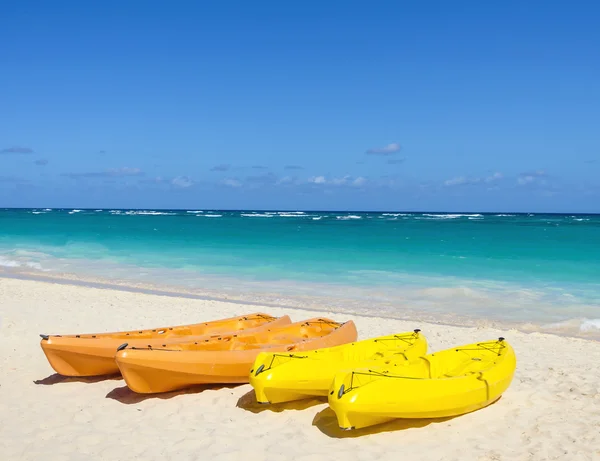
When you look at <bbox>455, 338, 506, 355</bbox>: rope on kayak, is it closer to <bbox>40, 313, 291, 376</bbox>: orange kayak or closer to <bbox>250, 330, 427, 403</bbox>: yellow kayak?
<bbox>250, 330, 427, 403</bbox>: yellow kayak

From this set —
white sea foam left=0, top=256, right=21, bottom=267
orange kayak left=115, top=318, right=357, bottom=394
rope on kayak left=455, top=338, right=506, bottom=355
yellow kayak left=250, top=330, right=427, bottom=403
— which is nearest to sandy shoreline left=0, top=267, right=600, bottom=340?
white sea foam left=0, top=256, right=21, bottom=267

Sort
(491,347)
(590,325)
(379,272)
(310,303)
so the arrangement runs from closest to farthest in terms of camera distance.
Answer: (491,347), (590,325), (310,303), (379,272)

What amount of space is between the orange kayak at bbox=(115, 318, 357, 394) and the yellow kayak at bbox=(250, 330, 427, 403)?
1.65 ft

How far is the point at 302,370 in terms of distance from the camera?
5691 millimetres

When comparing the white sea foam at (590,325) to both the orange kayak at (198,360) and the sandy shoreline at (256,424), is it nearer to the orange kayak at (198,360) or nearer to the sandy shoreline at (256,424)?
the sandy shoreline at (256,424)

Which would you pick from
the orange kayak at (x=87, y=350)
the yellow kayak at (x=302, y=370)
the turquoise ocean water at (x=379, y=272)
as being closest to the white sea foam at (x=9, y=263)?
the turquoise ocean water at (x=379, y=272)

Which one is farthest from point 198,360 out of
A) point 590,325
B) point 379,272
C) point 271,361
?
point 379,272

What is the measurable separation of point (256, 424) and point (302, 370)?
69 centimetres

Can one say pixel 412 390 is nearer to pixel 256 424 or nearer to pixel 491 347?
pixel 256 424

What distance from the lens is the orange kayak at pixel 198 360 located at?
582 cm

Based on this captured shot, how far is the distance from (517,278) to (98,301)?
457 inches

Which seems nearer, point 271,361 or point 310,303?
point 271,361

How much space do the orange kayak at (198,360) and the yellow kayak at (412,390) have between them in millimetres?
1396

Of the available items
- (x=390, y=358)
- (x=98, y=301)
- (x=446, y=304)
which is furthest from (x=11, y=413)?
(x=446, y=304)
